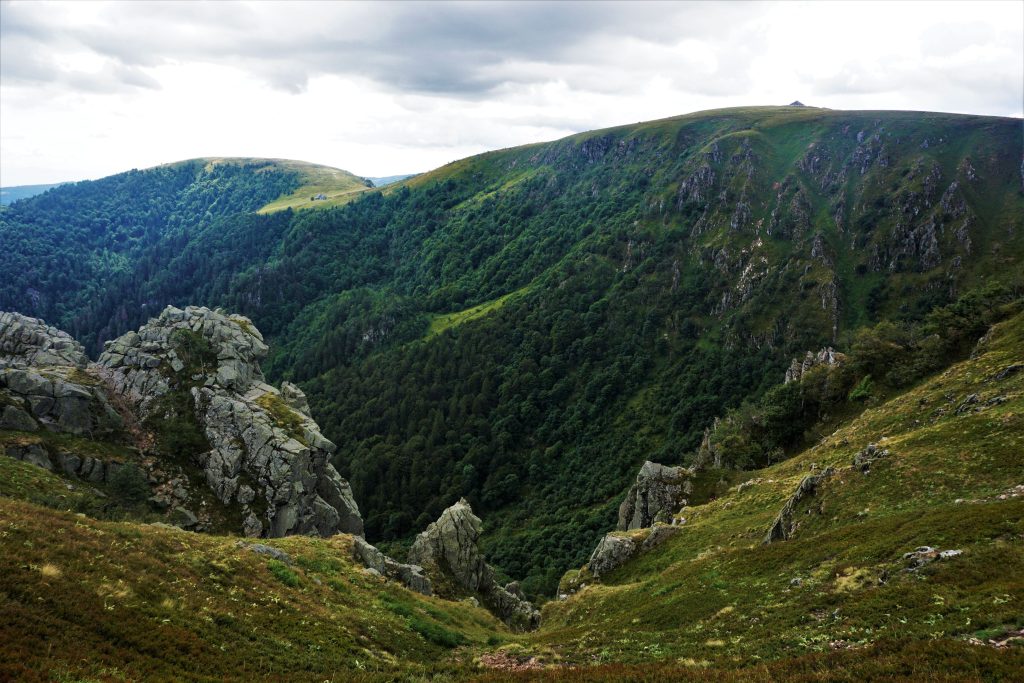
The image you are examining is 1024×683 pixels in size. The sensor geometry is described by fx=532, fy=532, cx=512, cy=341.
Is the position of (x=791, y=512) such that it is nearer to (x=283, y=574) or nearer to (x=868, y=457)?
(x=868, y=457)

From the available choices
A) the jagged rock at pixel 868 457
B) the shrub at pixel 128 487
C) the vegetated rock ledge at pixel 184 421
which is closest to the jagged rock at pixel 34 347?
the vegetated rock ledge at pixel 184 421

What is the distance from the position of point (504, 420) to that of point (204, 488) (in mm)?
149634

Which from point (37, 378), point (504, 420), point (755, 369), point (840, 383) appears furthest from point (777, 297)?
point (37, 378)

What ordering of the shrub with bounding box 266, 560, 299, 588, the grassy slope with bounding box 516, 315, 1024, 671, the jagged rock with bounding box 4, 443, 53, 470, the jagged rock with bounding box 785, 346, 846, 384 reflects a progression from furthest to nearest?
the jagged rock with bounding box 785, 346, 846, 384 < the jagged rock with bounding box 4, 443, 53, 470 < the shrub with bounding box 266, 560, 299, 588 < the grassy slope with bounding box 516, 315, 1024, 671

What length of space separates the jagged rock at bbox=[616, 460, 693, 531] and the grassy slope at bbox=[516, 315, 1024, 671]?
14.8 m

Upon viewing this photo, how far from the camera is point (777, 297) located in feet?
614

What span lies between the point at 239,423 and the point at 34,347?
2999 cm

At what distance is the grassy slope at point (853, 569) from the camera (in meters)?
17.0

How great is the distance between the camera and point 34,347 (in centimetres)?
6312

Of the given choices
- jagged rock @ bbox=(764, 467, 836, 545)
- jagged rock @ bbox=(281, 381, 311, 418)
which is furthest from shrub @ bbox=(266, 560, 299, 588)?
jagged rock @ bbox=(281, 381, 311, 418)

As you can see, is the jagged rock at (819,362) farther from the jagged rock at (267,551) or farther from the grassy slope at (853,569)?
the jagged rock at (267,551)

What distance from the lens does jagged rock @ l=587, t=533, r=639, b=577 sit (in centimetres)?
4542

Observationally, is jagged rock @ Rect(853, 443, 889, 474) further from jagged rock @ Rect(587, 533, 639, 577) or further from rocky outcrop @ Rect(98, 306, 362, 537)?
rocky outcrop @ Rect(98, 306, 362, 537)

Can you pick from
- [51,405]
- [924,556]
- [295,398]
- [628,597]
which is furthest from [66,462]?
[924,556]
